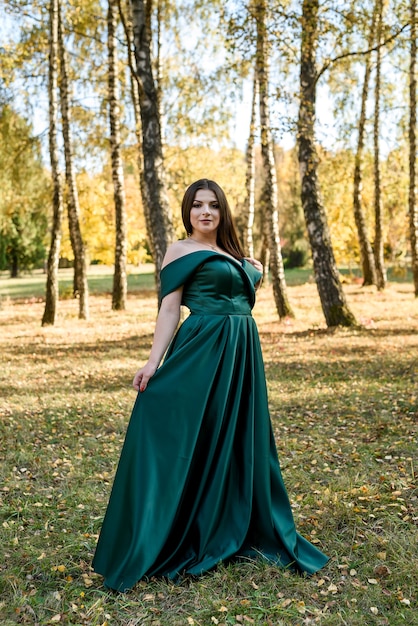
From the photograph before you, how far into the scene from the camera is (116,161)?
17.3m

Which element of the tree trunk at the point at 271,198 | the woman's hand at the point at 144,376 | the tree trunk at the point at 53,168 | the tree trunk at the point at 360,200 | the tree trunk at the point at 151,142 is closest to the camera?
the woman's hand at the point at 144,376

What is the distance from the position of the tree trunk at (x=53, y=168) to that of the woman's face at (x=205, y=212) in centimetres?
1140

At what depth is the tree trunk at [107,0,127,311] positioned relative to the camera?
1586 cm

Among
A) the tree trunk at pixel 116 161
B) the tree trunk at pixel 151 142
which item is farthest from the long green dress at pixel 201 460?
the tree trunk at pixel 116 161

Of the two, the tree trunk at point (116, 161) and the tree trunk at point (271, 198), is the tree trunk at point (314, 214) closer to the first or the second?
the tree trunk at point (271, 198)

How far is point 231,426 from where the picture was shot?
3654mm

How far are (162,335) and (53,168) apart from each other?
39.3 feet

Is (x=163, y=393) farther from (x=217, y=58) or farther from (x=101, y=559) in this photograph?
(x=217, y=58)

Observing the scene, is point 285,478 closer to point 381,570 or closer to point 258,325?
point 381,570

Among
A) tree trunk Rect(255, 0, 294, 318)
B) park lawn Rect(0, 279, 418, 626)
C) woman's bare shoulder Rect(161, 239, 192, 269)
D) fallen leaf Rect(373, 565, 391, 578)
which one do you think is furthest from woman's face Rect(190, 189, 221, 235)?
tree trunk Rect(255, 0, 294, 318)

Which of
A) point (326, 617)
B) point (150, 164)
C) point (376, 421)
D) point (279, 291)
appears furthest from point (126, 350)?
point (326, 617)

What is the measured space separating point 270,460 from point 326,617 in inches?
36.6

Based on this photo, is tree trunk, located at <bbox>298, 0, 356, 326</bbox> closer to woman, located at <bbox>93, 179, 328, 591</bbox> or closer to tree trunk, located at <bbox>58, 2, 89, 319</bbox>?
tree trunk, located at <bbox>58, 2, 89, 319</bbox>

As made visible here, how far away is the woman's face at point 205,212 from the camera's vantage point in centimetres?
380
